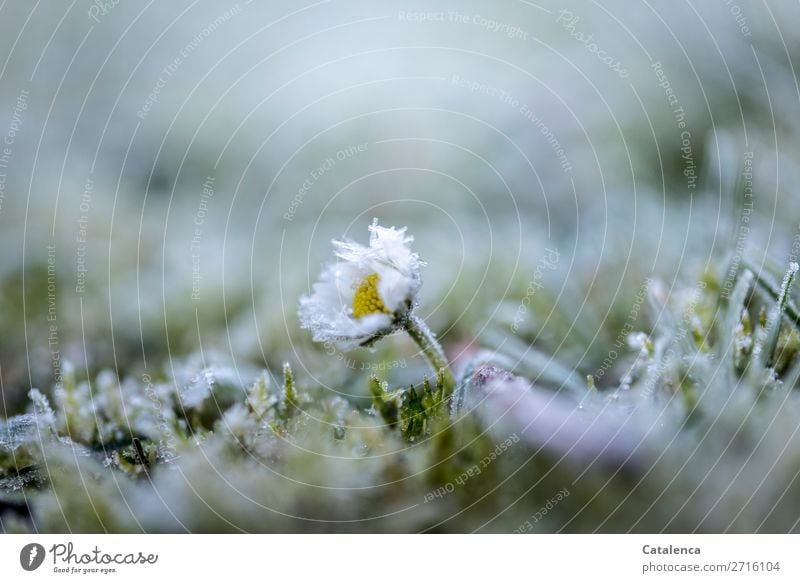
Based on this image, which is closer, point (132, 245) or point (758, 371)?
point (758, 371)

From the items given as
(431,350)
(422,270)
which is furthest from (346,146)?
(431,350)

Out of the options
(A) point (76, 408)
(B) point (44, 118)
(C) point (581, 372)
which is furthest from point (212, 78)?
(C) point (581, 372)

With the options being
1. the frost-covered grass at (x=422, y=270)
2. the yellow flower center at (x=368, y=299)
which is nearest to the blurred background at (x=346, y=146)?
the frost-covered grass at (x=422, y=270)

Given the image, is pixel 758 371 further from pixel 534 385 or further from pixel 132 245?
pixel 132 245

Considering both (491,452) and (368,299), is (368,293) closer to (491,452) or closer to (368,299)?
(368,299)

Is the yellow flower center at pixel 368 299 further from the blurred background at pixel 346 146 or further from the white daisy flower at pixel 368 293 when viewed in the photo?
the blurred background at pixel 346 146

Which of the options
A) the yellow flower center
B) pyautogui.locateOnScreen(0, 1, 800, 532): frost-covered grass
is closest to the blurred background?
pyautogui.locateOnScreen(0, 1, 800, 532): frost-covered grass
